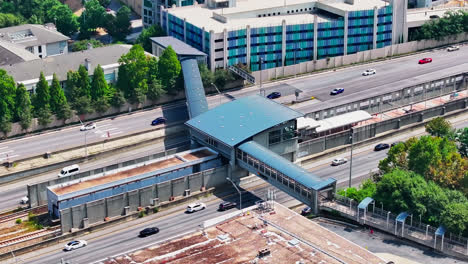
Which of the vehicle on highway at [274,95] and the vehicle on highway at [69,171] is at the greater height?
the vehicle on highway at [274,95]

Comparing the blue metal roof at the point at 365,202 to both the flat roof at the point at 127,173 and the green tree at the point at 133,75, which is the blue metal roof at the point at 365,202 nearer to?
the flat roof at the point at 127,173

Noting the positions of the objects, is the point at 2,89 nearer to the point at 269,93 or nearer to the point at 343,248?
the point at 269,93

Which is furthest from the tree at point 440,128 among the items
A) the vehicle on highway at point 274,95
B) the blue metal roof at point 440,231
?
the vehicle on highway at point 274,95

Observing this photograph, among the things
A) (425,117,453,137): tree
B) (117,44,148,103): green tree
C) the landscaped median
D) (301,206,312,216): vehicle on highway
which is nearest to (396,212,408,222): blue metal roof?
(301,206,312,216): vehicle on highway

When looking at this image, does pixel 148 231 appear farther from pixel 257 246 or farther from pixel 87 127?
pixel 87 127

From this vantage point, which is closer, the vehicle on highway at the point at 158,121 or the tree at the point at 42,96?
the tree at the point at 42,96

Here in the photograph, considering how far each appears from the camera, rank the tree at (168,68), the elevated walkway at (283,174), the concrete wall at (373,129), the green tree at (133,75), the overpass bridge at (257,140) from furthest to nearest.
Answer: the tree at (168,68), the green tree at (133,75), the concrete wall at (373,129), the overpass bridge at (257,140), the elevated walkway at (283,174)

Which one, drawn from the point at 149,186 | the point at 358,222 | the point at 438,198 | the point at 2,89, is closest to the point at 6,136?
the point at 2,89
